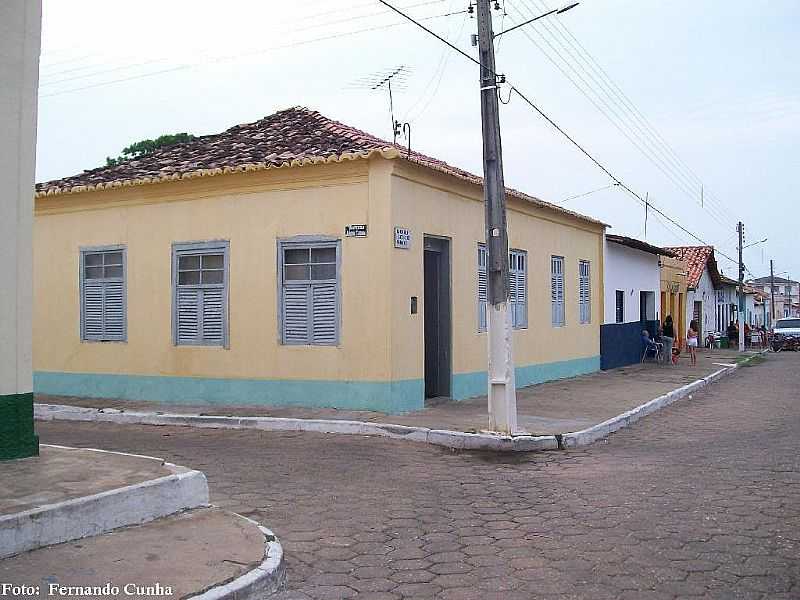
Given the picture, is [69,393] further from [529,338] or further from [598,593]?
[598,593]

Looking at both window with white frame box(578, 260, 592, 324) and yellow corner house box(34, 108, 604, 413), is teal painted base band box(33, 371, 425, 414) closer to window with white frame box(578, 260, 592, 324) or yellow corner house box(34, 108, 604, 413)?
yellow corner house box(34, 108, 604, 413)

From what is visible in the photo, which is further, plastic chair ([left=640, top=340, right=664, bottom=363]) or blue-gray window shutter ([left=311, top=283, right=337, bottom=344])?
plastic chair ([left=640, top=340, right=664, bottom=363])

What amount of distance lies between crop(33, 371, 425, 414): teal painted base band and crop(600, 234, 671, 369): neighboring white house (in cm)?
1054

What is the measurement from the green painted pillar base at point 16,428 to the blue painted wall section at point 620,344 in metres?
15.9

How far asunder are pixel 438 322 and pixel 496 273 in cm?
342

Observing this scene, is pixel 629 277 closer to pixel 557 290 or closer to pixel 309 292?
pixel 557 290

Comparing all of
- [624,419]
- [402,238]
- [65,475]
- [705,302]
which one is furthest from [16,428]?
[705,302]

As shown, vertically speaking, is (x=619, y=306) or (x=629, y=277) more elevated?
(x=629, y=277)

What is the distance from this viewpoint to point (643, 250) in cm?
2469

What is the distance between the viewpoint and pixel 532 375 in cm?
1627

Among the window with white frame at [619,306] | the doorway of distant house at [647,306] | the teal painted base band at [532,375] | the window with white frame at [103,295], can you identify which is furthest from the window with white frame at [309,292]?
the doorway of distant house at [647,306]

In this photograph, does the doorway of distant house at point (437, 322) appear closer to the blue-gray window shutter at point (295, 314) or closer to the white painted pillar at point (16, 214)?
the blue-gray window shutter at point (295, 314)

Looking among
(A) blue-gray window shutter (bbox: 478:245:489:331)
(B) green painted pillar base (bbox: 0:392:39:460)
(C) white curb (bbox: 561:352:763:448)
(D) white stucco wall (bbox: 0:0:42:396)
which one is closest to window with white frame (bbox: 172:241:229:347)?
(A) blue-gray window shutter (bbox: 478:245:489:331)

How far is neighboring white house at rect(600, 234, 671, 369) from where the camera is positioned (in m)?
21.2
